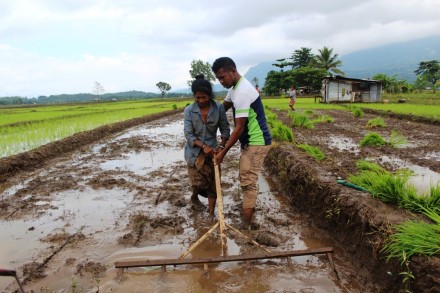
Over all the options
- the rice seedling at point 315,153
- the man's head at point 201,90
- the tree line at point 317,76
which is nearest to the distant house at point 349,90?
the tree line at point 317,76

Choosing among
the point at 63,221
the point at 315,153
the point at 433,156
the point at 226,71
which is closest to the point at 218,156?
the point at 226,71

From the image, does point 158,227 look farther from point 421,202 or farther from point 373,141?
point 373,141

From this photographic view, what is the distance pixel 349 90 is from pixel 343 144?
20747mm

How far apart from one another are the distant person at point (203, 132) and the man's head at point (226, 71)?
0.24 metres

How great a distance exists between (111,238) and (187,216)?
949mm

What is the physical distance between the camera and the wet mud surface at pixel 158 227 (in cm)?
267

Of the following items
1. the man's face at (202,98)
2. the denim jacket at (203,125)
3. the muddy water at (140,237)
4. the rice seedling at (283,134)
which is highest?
the man's face at (202,98)

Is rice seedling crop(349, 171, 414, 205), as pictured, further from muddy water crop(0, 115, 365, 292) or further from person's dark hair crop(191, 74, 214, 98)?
person's dark hair crop(191, 74, 214, 98)

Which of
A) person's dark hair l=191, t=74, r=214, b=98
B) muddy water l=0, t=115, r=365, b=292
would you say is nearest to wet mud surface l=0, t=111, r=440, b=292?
muddy water l=0, t=115, r=365, b=292

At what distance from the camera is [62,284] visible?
8.73ft

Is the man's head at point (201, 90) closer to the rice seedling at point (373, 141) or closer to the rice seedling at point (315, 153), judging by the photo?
the rice seedling at point (315, 153)

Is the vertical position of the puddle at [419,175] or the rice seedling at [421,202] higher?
the rice seedling at [421,202]

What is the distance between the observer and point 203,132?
364 centimetres

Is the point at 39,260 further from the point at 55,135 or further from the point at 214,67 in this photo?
the point at 55,135
